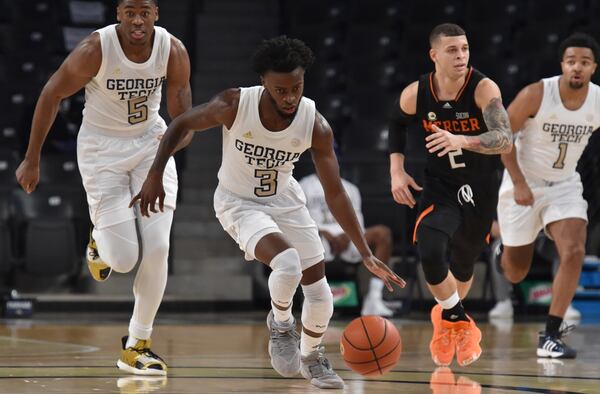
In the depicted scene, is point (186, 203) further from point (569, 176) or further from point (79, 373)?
point (79, 373)

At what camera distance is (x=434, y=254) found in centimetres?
728

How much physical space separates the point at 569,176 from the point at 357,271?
13.2 feet

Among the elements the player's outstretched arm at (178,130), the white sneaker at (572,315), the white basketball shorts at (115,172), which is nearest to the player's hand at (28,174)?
the white basketball shorts at (115,172)

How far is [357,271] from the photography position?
40.4 ft

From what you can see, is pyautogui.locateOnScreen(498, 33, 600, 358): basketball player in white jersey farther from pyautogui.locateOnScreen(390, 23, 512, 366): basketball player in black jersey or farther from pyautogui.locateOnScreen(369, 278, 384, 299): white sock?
pyautogui.locateOnScreen(369, 278, 384, 299): white sock

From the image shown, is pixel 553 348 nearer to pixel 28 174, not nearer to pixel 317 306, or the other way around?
pixel 317 306

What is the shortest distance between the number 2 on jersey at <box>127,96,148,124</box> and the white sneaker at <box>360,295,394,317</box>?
531 cm

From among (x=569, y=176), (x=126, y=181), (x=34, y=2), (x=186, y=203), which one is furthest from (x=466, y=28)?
(x=126, y=181)

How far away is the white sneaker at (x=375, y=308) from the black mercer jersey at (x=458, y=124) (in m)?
4.17

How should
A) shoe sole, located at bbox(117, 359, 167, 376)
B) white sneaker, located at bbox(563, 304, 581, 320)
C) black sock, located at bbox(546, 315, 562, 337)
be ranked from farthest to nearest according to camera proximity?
white sneaker, located at bbox(563, 304, 581, 320), black sock, located at bbox(546, 315, 562, 337), shoe sole, located at bbox(117, 359, 167, 376)

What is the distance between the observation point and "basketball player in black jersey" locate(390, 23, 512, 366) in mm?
7309

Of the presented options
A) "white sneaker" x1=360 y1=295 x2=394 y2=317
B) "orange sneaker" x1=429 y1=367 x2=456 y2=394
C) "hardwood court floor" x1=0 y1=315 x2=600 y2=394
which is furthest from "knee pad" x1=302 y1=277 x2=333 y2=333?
"white sneaker" x1=360 y1=295 x2=394 y2=317

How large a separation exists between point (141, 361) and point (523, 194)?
121 inches

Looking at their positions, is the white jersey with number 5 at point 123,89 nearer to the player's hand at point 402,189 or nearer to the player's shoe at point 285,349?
the player's shoe at point 285,349
